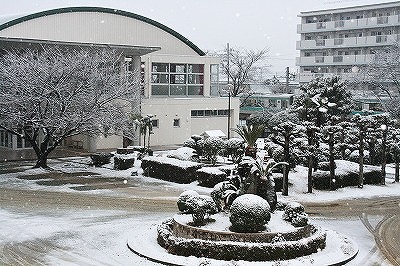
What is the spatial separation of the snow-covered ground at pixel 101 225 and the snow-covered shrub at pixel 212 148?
3526 millimetres

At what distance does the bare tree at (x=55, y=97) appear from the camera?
26141 mm

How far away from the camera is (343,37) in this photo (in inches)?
2255

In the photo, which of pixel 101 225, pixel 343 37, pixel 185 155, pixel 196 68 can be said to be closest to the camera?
pixel 101 225

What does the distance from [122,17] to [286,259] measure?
30.3 m

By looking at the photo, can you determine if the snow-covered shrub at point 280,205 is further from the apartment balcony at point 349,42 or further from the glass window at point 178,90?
the apartment balcony at point 349,42

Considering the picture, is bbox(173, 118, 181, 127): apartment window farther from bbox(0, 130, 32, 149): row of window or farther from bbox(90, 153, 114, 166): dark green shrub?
bbox(90, 153, 114, 166): dark green shrub

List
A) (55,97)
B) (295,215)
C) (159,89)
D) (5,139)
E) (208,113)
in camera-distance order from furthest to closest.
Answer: (208,113) → (159,89) → (5,139) → (55,97) → (295,215)

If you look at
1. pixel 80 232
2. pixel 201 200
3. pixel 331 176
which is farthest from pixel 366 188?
pixel 80 232

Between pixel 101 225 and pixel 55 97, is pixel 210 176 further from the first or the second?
pixel 55 97

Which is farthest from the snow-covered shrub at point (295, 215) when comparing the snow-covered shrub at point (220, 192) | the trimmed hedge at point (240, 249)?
the snow-covered shrub at point (220, 192)

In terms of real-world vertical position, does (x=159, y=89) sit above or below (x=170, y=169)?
above

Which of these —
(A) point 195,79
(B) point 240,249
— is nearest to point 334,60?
(A) point 195,79

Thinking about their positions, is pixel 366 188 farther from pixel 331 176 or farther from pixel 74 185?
pixel 74 185

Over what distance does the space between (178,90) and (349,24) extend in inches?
915
